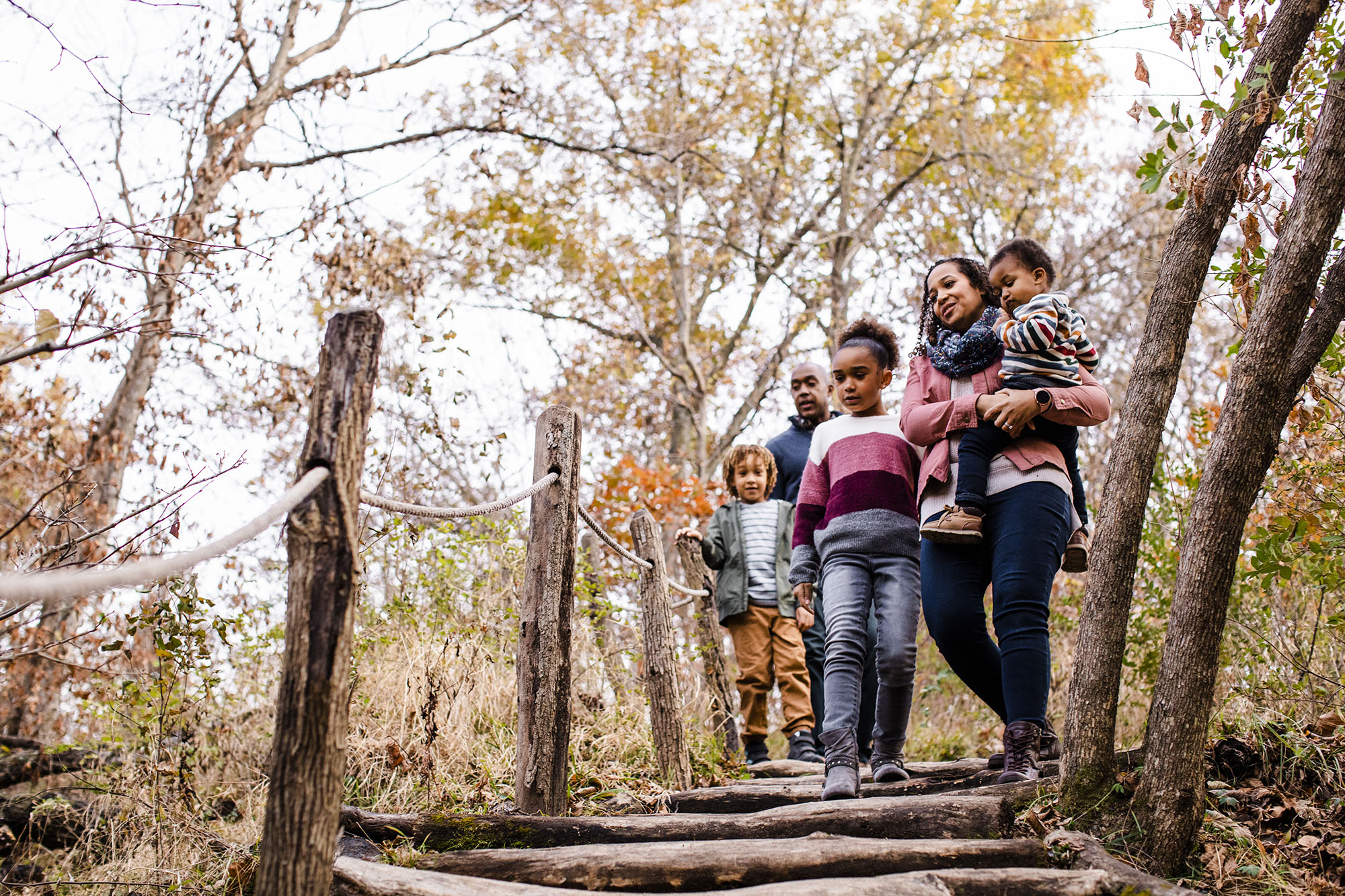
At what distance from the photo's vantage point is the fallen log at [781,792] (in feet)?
11.6

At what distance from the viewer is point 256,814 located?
14.9 feet

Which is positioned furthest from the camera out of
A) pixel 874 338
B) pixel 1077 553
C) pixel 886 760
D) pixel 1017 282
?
pixel 874 338

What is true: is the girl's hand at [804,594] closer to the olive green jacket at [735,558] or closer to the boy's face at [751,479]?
the olive green jacket at [735,558]

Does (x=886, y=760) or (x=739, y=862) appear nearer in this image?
(x=739, y=862)

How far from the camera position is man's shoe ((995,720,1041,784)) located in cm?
324

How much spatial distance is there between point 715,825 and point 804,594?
1150 millimetres

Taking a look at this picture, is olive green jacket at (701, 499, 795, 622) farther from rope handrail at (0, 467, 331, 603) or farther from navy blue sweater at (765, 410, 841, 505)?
rope handrail at (0, 467, 331, 603)

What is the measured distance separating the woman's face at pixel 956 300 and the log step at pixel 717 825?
1862 mm

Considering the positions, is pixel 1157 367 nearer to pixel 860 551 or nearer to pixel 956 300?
pixel 956 300

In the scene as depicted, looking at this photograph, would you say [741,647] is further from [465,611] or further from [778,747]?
[778,747]

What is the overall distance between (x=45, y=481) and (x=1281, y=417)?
885 centimetres

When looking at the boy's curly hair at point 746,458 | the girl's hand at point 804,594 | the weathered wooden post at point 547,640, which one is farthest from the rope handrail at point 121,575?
the boy's curly hair at point 746,458

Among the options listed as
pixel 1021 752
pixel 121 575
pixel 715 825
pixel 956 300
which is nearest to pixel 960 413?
pixel 956 300

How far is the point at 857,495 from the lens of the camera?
395cm
